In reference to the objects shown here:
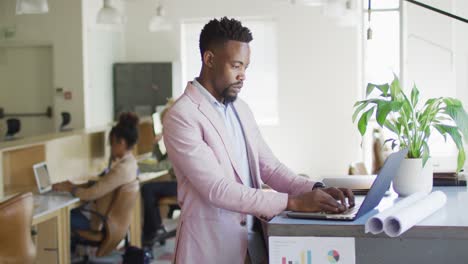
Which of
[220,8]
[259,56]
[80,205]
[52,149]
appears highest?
[220,8]

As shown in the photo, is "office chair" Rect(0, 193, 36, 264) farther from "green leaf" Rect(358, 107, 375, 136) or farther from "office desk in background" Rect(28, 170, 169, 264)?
"green leaf" Rect(358, 107, 375, 136)

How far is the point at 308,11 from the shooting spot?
10.4 metres

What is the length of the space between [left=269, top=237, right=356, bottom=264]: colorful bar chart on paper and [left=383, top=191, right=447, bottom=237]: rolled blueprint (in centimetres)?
14

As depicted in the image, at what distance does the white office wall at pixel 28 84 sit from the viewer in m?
9.98

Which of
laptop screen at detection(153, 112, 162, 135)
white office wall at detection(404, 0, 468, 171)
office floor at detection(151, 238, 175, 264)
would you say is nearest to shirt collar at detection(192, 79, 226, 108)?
laptop screen at detection(153, 112, 162, 135)

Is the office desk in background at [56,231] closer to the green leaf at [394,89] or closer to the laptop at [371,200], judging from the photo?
the green leaf at [394,89]

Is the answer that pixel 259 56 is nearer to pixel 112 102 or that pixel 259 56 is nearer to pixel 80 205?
pixel 112 102

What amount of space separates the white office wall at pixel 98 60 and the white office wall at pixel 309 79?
2.59ft

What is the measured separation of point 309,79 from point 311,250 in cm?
870

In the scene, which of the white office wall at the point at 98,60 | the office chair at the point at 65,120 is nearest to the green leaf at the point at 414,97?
the office chair at the point at 65,120

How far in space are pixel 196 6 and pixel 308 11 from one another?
1628 mm

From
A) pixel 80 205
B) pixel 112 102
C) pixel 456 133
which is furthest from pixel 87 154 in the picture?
pixel 456 133

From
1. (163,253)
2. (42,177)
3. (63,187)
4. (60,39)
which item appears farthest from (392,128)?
(60,39)

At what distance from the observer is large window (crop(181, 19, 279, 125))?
1077cm
